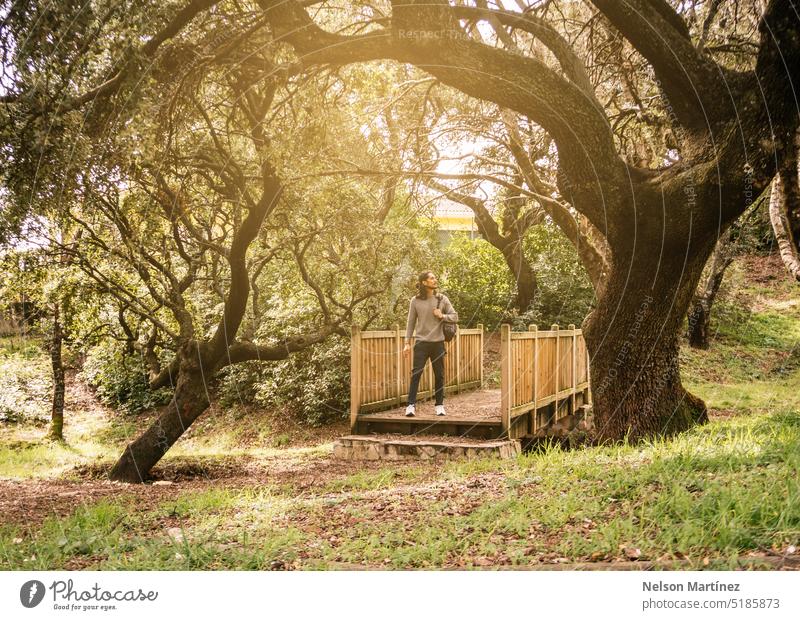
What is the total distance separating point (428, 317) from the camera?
25.1 feet

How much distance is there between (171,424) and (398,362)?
3420mm

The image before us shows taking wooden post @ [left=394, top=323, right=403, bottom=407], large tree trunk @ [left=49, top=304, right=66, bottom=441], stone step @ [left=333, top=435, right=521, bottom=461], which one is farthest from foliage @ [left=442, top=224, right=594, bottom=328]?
large tree trunk @ [left=49, top=304, right=66, bottom=441]

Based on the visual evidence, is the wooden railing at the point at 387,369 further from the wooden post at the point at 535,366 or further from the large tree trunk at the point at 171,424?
the large tree trunk at the point at 171,424

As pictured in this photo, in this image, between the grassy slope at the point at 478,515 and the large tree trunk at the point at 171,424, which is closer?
the grassy slope at the point at 478,515

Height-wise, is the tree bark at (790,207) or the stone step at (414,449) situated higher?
the tree bark at (790,207)

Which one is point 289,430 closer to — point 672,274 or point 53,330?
point 53,330

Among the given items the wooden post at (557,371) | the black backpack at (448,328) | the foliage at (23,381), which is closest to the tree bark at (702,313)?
the wooden post at (557,371)

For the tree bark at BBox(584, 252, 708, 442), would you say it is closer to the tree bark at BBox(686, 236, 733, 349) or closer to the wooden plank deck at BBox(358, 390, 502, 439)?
the wooden plank deck at BBox(358, 390, 502, 439)

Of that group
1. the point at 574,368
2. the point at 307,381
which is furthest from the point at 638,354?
the point at 307,381

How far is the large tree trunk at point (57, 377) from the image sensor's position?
28.9ft

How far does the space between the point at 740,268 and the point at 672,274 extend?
8.85 m

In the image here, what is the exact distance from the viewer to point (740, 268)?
1347 cm

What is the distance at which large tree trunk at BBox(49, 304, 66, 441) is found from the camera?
8.82 m

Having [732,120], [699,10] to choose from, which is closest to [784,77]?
[732,120]
